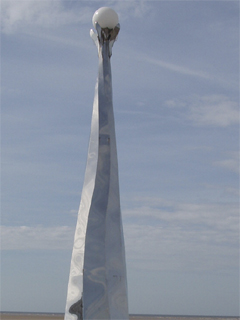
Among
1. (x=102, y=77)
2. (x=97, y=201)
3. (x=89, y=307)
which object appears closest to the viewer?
(x=89, y=307)

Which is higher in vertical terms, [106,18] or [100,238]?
[106,18]

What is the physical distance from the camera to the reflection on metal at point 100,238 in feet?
36.7

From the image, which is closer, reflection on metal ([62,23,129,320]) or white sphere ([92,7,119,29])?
reflection on metal ([62,23,129,320])

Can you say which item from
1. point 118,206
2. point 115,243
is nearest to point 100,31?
point 118,206

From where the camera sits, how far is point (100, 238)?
11.5 meters

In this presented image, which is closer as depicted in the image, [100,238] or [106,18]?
[100,238]

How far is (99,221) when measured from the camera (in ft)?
38.2

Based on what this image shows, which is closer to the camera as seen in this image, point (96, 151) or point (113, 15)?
point (96, 151)

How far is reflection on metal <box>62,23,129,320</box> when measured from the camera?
36.7 feet

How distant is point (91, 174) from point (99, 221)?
126cm

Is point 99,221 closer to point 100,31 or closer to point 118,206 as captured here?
point 118,206

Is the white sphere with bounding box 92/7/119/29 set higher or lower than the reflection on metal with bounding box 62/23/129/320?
higher

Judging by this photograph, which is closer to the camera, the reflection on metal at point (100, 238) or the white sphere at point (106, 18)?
the reflection on metal at point (100, 238)

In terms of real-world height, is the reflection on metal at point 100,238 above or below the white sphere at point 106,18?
below
